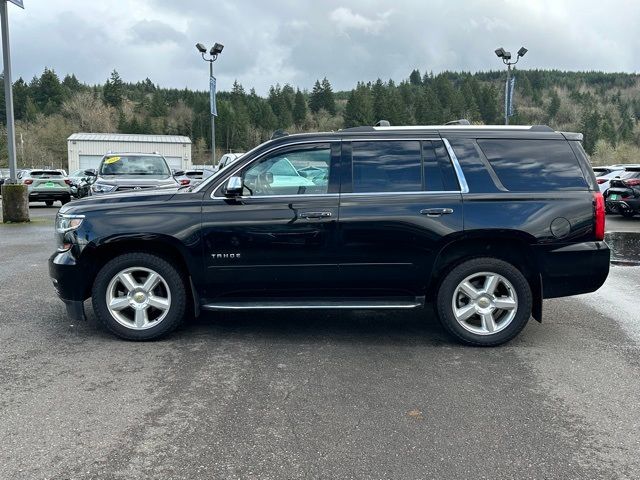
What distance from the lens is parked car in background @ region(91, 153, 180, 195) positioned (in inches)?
543

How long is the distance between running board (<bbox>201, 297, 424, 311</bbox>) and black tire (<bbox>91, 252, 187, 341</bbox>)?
25cm

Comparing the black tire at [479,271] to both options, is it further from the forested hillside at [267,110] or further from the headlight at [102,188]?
the forested hillside at [267,110]

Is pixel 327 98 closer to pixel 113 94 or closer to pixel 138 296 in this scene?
pixel 113 94

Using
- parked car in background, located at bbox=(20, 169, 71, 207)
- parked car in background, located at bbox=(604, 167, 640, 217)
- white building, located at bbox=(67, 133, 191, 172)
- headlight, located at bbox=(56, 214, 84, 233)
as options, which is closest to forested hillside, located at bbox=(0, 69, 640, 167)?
white building, located at bbox=(67, 133, 191, 172)

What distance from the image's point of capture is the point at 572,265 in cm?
520

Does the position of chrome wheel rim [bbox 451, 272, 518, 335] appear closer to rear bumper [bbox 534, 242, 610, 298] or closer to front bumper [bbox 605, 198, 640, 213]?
rear bumper [bbox 534, 242, 610, 298]

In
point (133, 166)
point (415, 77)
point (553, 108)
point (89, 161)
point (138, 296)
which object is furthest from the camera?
point (415, 77)

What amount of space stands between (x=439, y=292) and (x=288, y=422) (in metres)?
2.10

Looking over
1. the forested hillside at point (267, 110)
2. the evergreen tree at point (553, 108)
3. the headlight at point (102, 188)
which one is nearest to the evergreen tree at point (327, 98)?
the forested hillside at point (267, 110)

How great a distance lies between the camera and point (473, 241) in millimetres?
5309

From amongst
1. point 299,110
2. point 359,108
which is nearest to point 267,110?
point 299,110

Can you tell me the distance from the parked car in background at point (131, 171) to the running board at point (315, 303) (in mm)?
9148

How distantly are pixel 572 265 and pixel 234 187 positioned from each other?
3000 mm

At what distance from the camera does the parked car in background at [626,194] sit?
1628 centimetres
